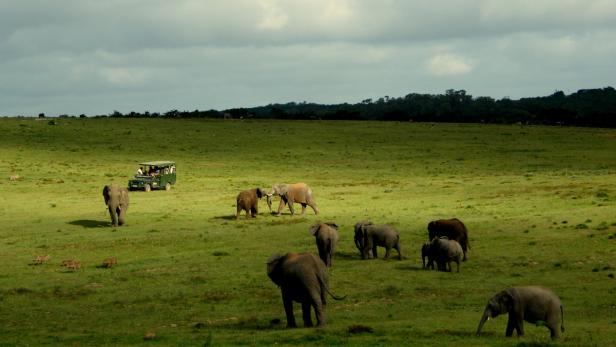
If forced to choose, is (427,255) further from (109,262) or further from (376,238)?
(109,262)

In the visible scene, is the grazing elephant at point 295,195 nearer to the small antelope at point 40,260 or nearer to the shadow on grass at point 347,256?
the shadow on grass at point 347,256

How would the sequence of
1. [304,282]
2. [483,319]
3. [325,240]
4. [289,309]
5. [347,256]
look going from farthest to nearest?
[347,256] → [325,240] → [289,309] → [304,282] → [483,319]

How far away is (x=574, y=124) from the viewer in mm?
113188

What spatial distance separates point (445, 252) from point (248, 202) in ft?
51.8

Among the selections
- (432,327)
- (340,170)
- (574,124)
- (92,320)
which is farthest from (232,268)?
(574,124)

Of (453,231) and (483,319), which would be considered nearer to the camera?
(483,319)

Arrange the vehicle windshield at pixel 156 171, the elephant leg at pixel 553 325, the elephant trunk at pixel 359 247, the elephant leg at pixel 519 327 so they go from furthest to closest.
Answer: the vehicle windshield at pixel 156 171 < the elephant trunk at pixel 359 247 < the elephant leg at pixel 519 327 < the elephant leg at pixel 553 325

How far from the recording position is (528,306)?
21.2 meters

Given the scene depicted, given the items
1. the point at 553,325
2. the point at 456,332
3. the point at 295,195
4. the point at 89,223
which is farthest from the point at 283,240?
the point at 553,325

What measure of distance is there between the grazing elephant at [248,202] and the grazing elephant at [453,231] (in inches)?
489

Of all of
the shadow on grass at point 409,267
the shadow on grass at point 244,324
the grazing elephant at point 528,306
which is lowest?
the shadow on grass at point 409,267

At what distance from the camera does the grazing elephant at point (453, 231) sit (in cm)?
3384

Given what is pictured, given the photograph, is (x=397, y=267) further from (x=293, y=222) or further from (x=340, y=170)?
(x=340, y=170)

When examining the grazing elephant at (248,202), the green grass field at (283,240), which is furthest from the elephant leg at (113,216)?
the grazing elephant at (248,202)
